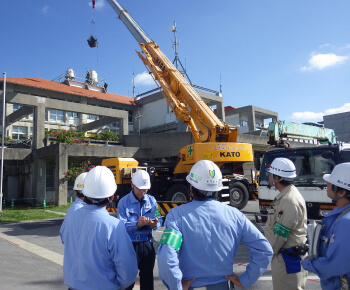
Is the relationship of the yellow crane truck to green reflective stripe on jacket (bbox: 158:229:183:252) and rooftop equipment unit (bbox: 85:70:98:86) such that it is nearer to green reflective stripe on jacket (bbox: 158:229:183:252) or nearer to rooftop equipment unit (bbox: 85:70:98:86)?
green reflective stripe on jacket (bbox: 158:229:183:252)

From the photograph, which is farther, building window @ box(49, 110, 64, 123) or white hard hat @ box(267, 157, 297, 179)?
building window @ box(49, 110, 64, 123)

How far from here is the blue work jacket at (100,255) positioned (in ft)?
7.55

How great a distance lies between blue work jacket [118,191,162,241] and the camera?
3811mm

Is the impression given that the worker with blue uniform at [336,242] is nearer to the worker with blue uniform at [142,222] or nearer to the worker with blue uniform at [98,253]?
the worker with blue uniform at [98,253]

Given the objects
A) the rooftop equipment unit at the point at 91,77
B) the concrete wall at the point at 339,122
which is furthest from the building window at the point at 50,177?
the concrete wall at the point at 339,122

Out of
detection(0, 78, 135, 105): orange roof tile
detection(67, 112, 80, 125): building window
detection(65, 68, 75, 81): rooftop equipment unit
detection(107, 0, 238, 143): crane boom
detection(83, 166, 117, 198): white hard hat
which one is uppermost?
detection(65, 68, 75, 81): rooftop equipment unit

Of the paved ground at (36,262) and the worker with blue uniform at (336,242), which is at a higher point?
the worker with blue uniform at (336,242)

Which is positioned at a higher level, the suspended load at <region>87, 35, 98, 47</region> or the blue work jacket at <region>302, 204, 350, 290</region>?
the suspended load at <region>87, 35, 98, 47</region>

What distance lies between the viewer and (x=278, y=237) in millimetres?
3150

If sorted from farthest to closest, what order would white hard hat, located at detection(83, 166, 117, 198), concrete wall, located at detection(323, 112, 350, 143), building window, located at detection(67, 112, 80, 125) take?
1. concrete wall, located at detection(323, 112, 350, 143)
2. building window, located at detection(67, 112, 80, 125)
3. white hard hat, located at detection(83, 166, 117, 198)

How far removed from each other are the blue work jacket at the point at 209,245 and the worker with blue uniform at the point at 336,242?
1.51 ft

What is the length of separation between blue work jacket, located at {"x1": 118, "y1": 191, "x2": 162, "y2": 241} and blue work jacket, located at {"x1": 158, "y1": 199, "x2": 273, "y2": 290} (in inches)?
66.8

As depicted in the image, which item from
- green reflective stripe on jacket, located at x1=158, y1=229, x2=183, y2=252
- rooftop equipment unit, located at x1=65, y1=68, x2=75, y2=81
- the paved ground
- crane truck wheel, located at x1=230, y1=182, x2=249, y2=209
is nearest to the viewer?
green reflective stripe on jacket, located at x1=158, y1=229, x2=183, y2=252

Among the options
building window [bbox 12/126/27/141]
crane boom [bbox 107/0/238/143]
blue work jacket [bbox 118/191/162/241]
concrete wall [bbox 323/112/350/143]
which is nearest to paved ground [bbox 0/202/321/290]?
blue work jacket [bbox 118/191/162/241]
